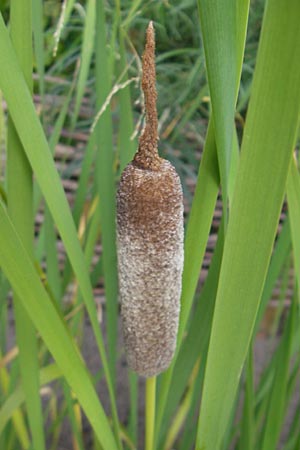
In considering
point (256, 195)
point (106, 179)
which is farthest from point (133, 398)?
point (256, 195)

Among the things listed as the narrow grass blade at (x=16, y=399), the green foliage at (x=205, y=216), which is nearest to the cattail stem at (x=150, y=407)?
the green foliage at (x=205, y=216)

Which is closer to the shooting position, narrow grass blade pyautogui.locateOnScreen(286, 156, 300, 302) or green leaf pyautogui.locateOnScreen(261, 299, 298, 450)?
narrow grass blade pyautogui.locateOnScreen(286, 156, 300, 302)

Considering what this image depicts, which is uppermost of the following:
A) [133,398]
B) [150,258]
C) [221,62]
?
[221,62]

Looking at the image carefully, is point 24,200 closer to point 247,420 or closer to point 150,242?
point 150,242

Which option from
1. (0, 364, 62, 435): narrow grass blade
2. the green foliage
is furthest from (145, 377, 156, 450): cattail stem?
(0, 364, 62, 435): narrow grass blade

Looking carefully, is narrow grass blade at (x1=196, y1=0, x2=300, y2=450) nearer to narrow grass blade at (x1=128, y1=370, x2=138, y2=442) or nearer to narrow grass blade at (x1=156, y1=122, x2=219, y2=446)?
narrow grass blade at (x1=156, y1=122, x2=219, y2=446)

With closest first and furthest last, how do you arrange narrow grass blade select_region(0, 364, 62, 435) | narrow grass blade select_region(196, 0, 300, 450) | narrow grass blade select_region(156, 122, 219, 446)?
narrow grass blade select_region(196, 0, 300, 450) → narrow grass blade select_region(156, 122, 219, 446) → narrow grass blade select_region(0, 364, 62, 435)

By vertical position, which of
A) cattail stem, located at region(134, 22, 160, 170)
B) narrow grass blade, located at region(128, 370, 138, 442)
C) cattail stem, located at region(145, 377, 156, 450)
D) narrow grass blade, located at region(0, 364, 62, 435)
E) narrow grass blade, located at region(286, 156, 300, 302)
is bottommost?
narrow grass blade, located at region(128, 370, 138, 442)
